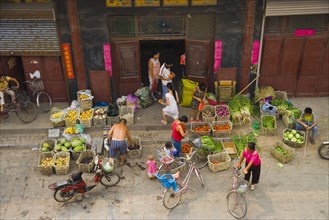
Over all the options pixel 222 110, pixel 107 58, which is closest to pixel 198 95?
pixel 222 110

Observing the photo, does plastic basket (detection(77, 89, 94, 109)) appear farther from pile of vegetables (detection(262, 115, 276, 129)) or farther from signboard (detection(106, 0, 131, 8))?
pile of vegetables (detection(262, 115, 276, 129))

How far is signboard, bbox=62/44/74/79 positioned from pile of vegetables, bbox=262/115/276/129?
713 cm

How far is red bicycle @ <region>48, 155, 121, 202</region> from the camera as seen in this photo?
34.0ft

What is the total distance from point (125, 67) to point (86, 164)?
4.33 metres

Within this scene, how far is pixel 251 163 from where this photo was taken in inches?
400

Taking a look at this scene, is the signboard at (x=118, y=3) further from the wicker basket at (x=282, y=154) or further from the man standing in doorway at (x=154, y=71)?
the wicker basket at (x=282, y=154)

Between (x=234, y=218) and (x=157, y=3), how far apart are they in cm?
741

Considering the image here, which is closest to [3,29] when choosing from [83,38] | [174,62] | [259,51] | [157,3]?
[83,38]

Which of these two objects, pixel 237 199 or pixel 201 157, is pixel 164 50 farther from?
pixel 237 199

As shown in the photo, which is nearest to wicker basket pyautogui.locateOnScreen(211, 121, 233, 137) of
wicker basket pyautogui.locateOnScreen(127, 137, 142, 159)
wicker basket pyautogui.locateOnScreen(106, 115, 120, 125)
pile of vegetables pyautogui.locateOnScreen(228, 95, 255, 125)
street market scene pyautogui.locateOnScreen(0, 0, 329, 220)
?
street market scene pyautogui.locateOnScreen(0, 0, 329, 220)

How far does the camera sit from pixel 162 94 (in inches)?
596

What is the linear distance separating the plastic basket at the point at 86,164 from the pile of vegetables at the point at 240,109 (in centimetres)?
503

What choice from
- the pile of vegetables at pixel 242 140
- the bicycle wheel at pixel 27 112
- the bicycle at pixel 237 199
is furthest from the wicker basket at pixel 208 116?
the bicycle wheel at pixel 27 112

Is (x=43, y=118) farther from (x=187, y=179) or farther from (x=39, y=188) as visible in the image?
(x=187, y=179)
